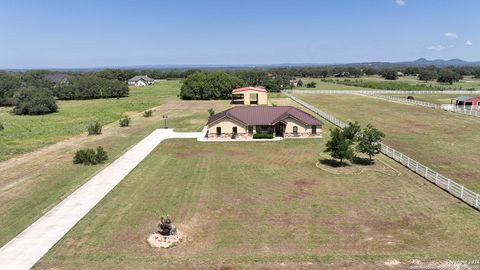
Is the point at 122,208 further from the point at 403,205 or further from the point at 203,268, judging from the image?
the point at 403,205

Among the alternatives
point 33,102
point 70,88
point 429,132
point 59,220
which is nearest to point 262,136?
point 429,132

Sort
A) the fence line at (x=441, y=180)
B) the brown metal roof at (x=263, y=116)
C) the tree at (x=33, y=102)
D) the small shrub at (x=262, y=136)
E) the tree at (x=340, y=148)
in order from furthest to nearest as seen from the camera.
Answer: the tree at (x=33, y=102) < the brown metal roof at (x=263, y=116) < the small shrub at (x=262, y=136) < the tree at (x=340, y=148) < the fence line at (x=441, y=180)

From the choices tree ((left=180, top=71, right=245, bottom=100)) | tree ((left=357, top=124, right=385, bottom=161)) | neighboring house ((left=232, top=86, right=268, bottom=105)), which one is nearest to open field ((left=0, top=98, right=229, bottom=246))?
tree ((left=357, top=124, right=385, bottom=161))

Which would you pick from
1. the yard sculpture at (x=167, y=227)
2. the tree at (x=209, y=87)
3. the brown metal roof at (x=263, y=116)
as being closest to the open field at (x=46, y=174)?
the brown metal roof at (x=263, y=116)

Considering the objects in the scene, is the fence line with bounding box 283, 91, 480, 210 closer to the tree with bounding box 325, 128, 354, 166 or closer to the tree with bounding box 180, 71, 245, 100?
the tree with bounding box 325, 128, 354, 166

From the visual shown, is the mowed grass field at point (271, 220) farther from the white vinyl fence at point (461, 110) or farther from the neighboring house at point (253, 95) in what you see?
the neighboring house at point (253, 95)

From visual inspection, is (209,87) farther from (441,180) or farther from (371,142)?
(441,180)

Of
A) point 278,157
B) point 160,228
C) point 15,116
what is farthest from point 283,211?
point 15,116
